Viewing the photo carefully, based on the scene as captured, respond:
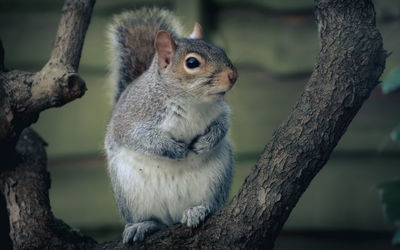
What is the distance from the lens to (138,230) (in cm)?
123

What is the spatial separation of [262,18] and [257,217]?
1119 mm

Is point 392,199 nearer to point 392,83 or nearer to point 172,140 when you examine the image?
point 392,83

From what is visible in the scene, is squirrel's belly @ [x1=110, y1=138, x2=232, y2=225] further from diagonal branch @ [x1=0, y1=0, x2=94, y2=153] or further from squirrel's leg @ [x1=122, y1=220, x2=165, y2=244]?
diagonal branch @ [x1=0, y1=0, x2=94, y2=153]

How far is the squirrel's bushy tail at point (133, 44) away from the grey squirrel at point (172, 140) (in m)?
0.21

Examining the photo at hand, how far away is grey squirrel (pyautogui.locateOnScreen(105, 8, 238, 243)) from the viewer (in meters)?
1.24

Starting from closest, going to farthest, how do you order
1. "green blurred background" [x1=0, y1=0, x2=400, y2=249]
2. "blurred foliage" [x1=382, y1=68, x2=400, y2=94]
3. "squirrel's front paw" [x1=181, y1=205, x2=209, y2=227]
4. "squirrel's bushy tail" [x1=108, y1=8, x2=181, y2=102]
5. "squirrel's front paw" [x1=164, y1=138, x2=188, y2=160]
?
"squirrel's front paw" [x1=181, y1=205, x2=209, y2=227]
"squirrel's front paw" [x1=164, y1=138, x2=188, y2=160]
"blurred foliage" [x1=382, y1=68, x2=400, y2=94]
"squirrel's bushy tail" [x1=108, y1=8, x2=181, y2=102]
"green blurred background" [x1=0, y1=0, x2=400, y2=249]

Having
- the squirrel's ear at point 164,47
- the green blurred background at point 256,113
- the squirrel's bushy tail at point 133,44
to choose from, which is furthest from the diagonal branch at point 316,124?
the green blurred background at point 256,113

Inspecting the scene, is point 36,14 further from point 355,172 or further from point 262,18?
point 355,172

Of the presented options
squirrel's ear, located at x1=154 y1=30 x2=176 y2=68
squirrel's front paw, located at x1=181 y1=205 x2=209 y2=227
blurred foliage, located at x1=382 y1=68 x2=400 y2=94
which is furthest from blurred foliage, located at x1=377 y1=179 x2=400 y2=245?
squirrel's ear, located at x1=154 y1=30 x2=176 y2=68

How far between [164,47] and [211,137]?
256mm

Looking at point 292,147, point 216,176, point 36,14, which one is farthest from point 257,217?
point 36,14

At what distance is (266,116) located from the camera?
2004 millimetres

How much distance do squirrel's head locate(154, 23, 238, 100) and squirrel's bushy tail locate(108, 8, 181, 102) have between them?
11.7 inches

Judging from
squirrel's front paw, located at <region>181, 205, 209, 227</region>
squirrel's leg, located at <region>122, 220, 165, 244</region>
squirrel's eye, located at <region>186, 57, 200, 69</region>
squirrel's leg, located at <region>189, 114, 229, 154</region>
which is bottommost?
squirrel's leg, located at <region>122, 220, 165, 244</region>
